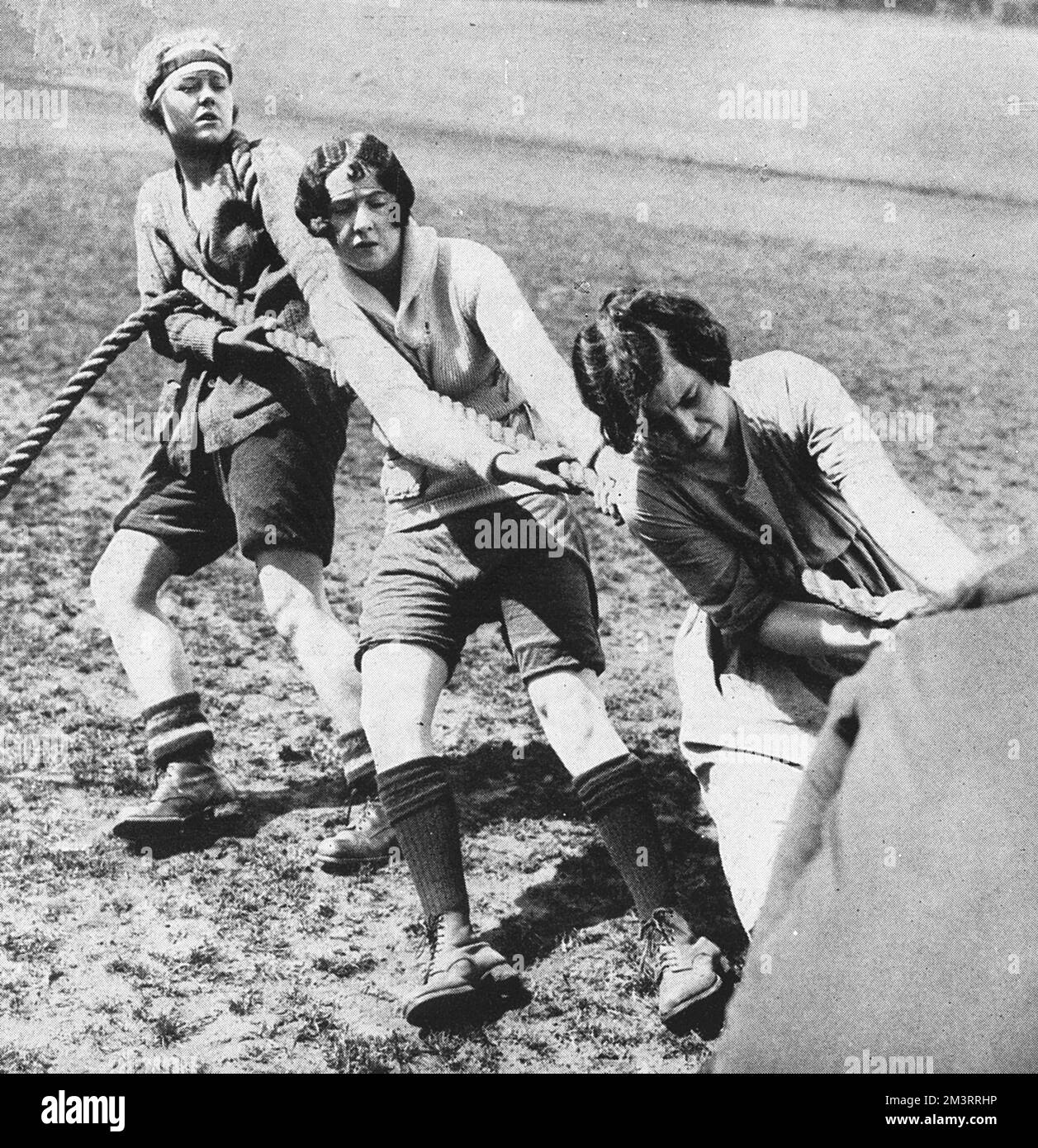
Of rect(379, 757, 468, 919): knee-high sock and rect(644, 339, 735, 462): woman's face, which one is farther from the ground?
rect(644, 339, 735, 462): woman's face

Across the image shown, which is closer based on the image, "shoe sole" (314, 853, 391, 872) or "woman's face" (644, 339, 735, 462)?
"woman's face" (644, 339, 735, 462)

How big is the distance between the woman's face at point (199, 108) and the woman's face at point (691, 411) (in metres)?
1.62

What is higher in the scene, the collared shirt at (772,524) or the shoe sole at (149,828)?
the collared shirt at (772,524)

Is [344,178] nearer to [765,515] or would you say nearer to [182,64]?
[182,64]

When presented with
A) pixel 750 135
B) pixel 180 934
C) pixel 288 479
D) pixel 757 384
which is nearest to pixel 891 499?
pixel 757 384

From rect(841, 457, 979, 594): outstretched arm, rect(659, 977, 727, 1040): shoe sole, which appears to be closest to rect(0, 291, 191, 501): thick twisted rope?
rect(841, 457, 979, 594): outstretched arm

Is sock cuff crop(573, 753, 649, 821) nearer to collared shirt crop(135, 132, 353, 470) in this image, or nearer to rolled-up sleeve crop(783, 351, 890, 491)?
rolled-up sleeve crop(783, 351, 890, 491)

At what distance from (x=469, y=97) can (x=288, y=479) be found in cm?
352

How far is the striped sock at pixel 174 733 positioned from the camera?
4.05m

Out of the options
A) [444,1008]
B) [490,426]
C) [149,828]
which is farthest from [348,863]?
[490,426]

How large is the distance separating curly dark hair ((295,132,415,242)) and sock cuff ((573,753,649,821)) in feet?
4.22

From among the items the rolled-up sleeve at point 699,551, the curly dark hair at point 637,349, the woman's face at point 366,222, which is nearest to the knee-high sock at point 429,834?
the rolled-up sleeve at point 699,551

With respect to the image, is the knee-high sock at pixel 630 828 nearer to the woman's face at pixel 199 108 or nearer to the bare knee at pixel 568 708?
the bare knee at pixel 568 708

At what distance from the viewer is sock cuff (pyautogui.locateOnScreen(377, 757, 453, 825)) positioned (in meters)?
3.31
